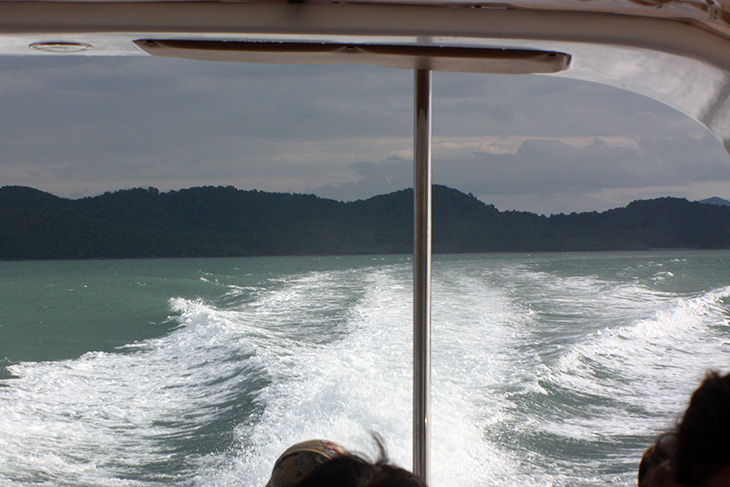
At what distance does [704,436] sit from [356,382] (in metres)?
4.77

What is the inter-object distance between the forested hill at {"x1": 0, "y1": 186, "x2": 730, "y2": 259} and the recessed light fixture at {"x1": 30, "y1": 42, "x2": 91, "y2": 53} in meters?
15.3

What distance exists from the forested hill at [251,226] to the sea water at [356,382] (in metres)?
7.64

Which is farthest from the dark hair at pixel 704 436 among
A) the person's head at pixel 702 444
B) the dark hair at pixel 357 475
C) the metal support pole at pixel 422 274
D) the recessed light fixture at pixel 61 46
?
the recessed light fixture at pixel 61 46

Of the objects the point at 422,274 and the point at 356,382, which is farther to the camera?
the point at 356,382

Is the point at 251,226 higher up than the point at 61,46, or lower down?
higher up

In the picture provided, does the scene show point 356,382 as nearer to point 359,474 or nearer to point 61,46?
point 61,46

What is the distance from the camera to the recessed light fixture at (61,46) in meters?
0.91

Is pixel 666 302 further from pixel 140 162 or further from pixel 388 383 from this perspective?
pixel 140 162

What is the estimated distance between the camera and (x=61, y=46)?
3.02 ft

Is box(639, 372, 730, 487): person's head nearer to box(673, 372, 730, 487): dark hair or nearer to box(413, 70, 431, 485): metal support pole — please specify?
box(673, 372, 730, 487): dark hair

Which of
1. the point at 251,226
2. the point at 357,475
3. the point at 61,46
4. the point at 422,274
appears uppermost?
the point at 251,226

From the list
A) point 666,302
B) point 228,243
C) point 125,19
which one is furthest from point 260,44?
point 228,243

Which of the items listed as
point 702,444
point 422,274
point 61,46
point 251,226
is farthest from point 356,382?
point 251,226

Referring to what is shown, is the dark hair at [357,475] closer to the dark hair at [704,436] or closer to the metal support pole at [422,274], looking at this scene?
the dark hair at [704,436]
